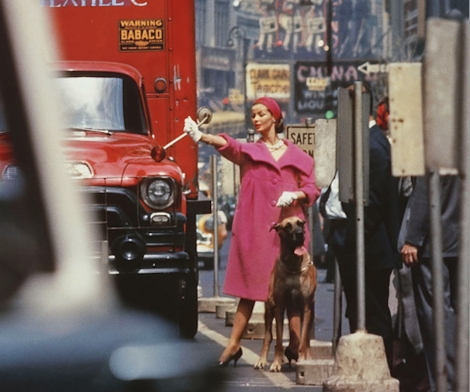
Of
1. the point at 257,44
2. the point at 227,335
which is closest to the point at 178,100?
the point at 227,335

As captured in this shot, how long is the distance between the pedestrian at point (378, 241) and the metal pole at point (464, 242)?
11.1ft

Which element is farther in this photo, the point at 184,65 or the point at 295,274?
the point at 184,65

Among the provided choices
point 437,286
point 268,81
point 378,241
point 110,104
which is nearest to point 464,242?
point 437,286

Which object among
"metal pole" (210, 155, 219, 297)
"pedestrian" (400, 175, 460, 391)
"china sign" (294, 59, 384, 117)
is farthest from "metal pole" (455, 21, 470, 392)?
"china sign" (294, 59, 384, 117)

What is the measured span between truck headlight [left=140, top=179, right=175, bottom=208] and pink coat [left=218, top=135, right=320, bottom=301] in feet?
3.19

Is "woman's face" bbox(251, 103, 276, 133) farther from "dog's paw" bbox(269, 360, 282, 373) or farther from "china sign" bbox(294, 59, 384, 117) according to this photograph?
"china sign" bbox(294, 59, 384, 117)

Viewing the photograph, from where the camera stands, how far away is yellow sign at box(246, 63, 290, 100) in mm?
70125

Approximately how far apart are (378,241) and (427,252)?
3.22ft

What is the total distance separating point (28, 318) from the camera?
243 centimetres

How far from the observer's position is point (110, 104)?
11758 millimetres

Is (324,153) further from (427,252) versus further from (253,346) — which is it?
(253,346)

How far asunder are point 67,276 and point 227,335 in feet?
39.1

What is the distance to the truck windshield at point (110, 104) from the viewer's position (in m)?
11.2

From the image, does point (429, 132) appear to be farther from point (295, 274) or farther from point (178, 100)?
point (178, 100)
